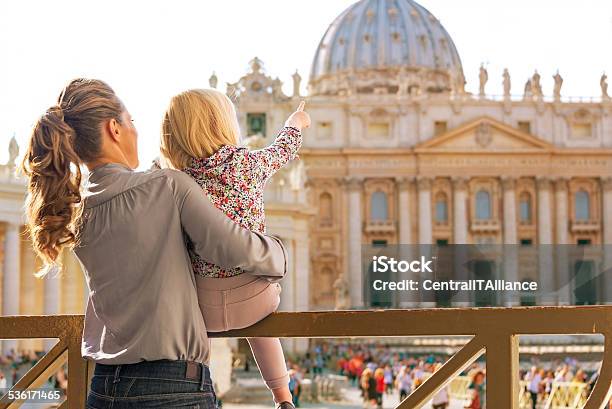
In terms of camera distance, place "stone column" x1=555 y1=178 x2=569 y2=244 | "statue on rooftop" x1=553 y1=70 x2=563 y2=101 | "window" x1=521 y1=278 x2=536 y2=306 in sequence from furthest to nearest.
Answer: "statue on rooftop" x1=553 y1=70 x2=563 y2=101
"stone column" x1=555 y1=178 x2=569 y2=244
"window" x1=521 y1=278 x2=536 y2=306

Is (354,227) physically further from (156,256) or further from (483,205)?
(156,256)

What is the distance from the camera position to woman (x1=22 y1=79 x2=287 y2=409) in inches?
116

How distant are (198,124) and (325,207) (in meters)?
62.4

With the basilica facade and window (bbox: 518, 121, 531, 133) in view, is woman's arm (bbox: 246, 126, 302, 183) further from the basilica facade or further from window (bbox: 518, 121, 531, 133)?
window (bbox: 518, 121, 531, 133)

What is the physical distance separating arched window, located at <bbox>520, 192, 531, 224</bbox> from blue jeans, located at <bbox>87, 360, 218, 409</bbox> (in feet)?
210

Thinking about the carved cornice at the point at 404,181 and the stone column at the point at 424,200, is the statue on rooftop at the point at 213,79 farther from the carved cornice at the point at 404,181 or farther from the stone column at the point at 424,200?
the stone column at the point at 424,200

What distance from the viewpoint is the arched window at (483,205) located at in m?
65.9

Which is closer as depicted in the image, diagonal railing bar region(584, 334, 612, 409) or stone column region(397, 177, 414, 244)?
diagonal railing bar region(584, 334, 612, 409)

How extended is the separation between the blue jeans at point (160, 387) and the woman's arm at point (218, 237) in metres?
0.27

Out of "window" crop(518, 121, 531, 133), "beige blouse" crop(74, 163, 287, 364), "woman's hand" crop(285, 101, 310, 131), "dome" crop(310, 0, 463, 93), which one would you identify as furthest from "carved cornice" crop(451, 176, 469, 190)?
"beige blouse" crop(74, 163, 287, 364)

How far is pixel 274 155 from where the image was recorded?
10.8 feet

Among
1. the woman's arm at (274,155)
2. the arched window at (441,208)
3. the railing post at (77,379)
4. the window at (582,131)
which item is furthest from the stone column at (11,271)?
the window at (582,131)

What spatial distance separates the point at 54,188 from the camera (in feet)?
10.2

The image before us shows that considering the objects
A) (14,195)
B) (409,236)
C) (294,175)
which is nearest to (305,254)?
(294,175)
